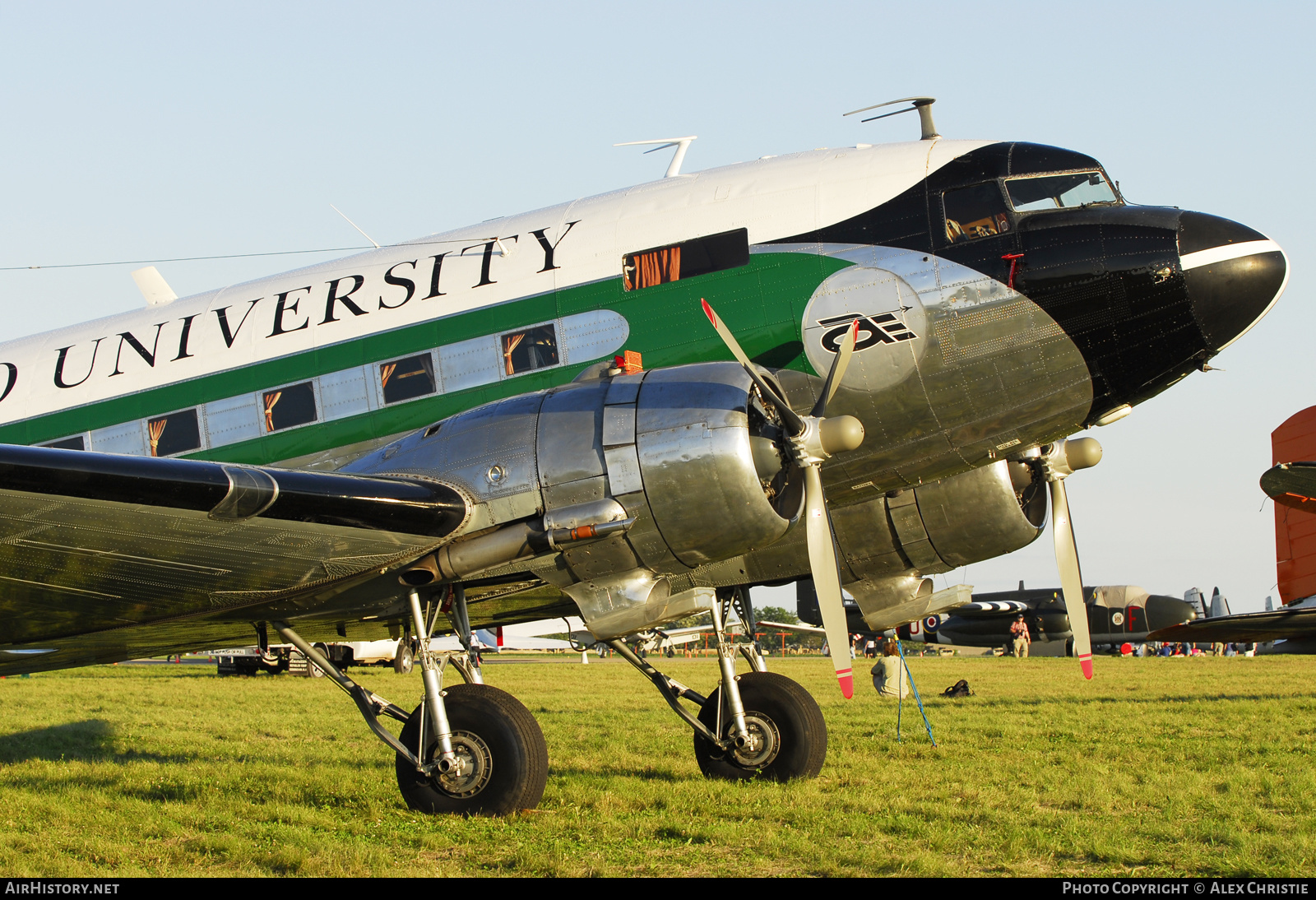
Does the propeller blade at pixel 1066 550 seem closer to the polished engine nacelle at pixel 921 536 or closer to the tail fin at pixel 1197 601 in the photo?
the polished engine nacelle at pixel 921 536

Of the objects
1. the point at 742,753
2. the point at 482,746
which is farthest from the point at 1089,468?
the point at 482,746

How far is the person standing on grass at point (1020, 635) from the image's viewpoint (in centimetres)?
4488

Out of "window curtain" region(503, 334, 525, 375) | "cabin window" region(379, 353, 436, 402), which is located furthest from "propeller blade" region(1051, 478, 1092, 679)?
"cabin window" region(379, 353, 436, 402)

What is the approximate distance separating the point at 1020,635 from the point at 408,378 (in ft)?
133

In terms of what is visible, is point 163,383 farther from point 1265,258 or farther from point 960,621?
point 960,621

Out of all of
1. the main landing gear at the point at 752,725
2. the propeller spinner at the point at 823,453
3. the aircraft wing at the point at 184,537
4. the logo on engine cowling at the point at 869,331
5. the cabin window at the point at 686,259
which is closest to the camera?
the aircraft wing at the point at 184,537

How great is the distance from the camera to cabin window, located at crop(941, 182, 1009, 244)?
8.52 meters

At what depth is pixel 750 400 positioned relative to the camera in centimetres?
804

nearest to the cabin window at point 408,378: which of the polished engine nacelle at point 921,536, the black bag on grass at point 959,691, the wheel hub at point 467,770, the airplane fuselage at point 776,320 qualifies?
the airplane fuselage at point 776,320

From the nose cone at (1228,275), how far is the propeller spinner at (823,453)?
2427 millimetres

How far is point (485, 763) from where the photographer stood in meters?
7.95

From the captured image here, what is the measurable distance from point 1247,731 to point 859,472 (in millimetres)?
7924

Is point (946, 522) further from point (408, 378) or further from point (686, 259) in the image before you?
point (408, 378)

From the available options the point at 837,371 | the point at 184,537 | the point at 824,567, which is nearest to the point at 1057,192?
the point at 837,371
